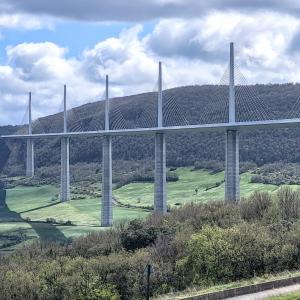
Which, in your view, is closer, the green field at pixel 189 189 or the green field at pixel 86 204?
the green field at pixel 86 204

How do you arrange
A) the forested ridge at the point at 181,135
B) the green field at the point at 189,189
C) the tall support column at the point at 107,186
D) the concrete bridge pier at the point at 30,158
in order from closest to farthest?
1. the tall support column at the point at 107,186
2. the green field at the point at 189,189
3. the forested ridge at the point at 181,135
4. the concrete bridge pier at the point at 30,158

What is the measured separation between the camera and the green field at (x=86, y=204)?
68.1 m

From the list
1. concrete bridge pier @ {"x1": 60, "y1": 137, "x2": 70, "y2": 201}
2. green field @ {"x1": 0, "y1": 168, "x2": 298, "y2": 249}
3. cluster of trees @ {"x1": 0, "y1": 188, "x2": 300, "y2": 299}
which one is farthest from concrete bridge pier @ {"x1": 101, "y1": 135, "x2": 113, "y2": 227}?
cluster of trees @ {"x1": 0, "y1": 188, "x2": 300, "y2": 299}

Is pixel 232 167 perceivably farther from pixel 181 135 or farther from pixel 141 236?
pixel 181 135

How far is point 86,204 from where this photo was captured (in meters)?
85.4

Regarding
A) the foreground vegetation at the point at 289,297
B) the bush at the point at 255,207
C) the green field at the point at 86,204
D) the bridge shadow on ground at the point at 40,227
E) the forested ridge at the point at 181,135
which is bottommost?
the bridge shadow on ground at the point at 40,227

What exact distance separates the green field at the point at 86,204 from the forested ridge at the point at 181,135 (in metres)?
7.26

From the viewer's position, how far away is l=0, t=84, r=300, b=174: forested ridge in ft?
299

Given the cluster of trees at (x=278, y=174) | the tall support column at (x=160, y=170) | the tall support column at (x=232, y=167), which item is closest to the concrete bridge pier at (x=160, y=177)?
the tall support column at (x=160, y=170)

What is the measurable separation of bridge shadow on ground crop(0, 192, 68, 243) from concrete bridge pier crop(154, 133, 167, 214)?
30.5 feet

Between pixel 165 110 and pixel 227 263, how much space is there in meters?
47.0

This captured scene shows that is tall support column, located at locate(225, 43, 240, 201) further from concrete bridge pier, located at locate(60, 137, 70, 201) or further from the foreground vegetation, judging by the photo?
concrete bridge pier, located at locate(60, 137, 70, 201)

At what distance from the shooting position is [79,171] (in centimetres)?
11681

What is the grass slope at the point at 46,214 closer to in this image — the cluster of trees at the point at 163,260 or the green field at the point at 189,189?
the green field at the point at 189,189
